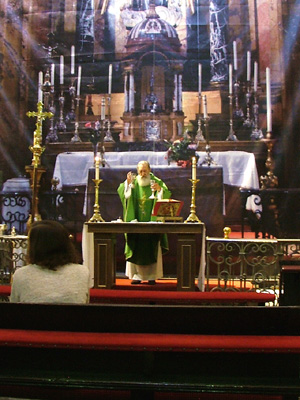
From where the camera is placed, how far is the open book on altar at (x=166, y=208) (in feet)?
22.4

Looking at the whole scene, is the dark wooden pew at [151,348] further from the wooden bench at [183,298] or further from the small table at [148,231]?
the small table at [148,231]

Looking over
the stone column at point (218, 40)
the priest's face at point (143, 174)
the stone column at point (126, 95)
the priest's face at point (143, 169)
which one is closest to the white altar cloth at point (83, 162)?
the stone column at point (126, 95)

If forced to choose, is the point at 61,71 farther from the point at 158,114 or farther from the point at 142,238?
the point at 142,238

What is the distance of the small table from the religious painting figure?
0.86 metres

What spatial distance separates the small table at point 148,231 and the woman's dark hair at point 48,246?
365cm

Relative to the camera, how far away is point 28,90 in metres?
9.48

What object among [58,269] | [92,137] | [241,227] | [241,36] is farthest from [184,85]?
[58,269]

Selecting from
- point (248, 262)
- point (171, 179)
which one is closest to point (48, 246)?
point (248, 262)

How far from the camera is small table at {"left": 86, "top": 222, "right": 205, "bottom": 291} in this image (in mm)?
6574

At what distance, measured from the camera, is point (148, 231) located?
6.64 metres

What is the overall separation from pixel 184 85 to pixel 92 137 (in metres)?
1.90

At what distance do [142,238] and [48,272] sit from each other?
465 cm

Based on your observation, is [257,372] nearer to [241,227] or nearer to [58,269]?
[58,269]

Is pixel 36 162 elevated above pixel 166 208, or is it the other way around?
pixel 36 162
